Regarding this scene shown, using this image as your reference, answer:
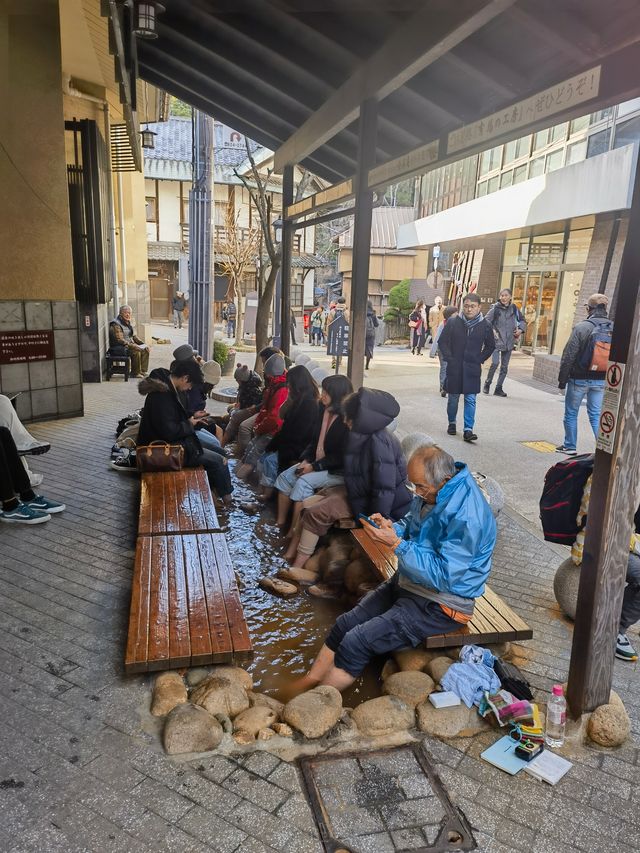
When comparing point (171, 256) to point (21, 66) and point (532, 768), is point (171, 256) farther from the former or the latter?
point (532, 768)

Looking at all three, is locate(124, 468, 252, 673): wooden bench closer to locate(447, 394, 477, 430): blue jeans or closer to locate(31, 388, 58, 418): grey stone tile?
locate(31, 388, 58, 418): grey stone tile

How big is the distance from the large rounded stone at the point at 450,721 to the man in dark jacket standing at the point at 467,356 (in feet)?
18.3

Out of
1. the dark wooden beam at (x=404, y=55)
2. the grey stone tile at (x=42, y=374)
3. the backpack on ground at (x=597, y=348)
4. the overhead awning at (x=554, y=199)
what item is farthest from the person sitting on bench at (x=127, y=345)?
the overhead awning at (x=554, y=199)

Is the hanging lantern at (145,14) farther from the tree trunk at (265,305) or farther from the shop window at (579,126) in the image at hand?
the shop window at (579,126)

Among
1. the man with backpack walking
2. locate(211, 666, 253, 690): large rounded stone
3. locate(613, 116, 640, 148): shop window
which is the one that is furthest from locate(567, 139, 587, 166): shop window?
locate(211, 666, 253, 690): large rounded stone

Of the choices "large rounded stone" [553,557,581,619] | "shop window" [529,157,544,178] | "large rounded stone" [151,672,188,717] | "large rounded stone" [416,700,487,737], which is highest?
"shop window" [529,157,544,178]

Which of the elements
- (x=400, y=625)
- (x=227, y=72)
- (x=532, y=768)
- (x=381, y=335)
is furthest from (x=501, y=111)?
(x=381, y=335)

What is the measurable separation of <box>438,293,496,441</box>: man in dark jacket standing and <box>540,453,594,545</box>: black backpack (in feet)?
14.8

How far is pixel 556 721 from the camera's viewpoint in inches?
114

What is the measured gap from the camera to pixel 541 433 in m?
8.96

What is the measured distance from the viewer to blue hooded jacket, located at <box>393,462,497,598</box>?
3.05 m

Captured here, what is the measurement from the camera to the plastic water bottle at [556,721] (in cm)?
286

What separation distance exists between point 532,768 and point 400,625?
854mm

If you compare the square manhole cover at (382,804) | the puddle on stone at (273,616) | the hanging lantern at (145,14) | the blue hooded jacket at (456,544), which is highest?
the hanging lantern at (145,14)
